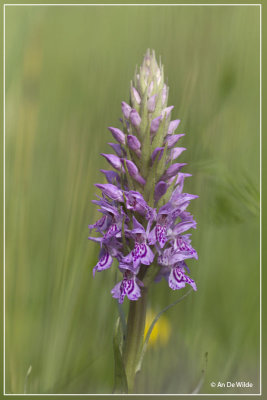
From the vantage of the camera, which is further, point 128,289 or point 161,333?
point 161,333

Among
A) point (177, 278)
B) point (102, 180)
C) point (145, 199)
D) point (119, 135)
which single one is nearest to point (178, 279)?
point (177, 278)

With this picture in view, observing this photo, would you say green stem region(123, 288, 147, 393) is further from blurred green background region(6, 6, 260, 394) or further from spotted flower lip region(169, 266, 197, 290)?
blurred green background region(6, 6, 260, 394)

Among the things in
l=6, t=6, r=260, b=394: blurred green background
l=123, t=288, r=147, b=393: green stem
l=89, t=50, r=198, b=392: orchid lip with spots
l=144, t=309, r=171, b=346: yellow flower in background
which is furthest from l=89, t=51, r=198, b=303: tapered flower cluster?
l=144, t=309, r=171, b=346: yellow flower in background

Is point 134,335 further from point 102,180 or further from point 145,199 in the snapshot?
point 102,180

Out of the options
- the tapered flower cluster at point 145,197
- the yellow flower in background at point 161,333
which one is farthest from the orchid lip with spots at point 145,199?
the yellow flower in background at point 161,333

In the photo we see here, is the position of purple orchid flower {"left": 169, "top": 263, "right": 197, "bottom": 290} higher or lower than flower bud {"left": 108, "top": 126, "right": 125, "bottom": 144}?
lower

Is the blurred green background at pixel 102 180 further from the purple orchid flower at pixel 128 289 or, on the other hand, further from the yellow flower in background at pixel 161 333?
the purple orchid flower at pixel 128 289
